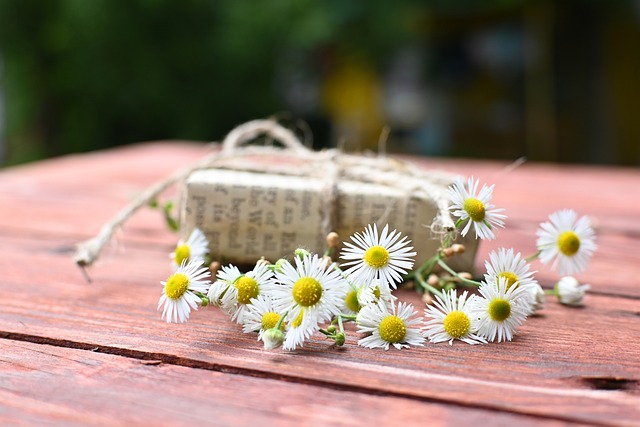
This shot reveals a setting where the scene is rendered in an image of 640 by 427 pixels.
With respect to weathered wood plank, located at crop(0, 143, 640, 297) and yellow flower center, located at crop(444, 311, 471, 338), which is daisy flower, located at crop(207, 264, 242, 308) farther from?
weathered wood plank, located at crop(0, 143, 640, 297)

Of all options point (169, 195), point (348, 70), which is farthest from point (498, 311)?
point (348, 70)

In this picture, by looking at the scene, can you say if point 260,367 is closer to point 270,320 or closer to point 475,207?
point 270,320

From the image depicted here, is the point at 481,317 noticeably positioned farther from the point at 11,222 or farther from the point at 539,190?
the point at 539,190

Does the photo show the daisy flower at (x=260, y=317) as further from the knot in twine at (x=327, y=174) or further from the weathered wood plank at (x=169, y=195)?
the weathered wood plank at (x=169, y=195)

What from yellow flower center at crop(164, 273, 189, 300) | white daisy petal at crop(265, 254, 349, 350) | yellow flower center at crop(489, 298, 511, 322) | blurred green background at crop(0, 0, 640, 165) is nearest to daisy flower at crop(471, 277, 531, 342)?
yellow flower center at crop(489, 298, 511, 322)

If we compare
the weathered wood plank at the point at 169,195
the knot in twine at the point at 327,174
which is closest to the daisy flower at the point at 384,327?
the knot in twine at the point at 327,174

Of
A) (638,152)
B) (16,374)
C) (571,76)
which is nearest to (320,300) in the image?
(16,374)
